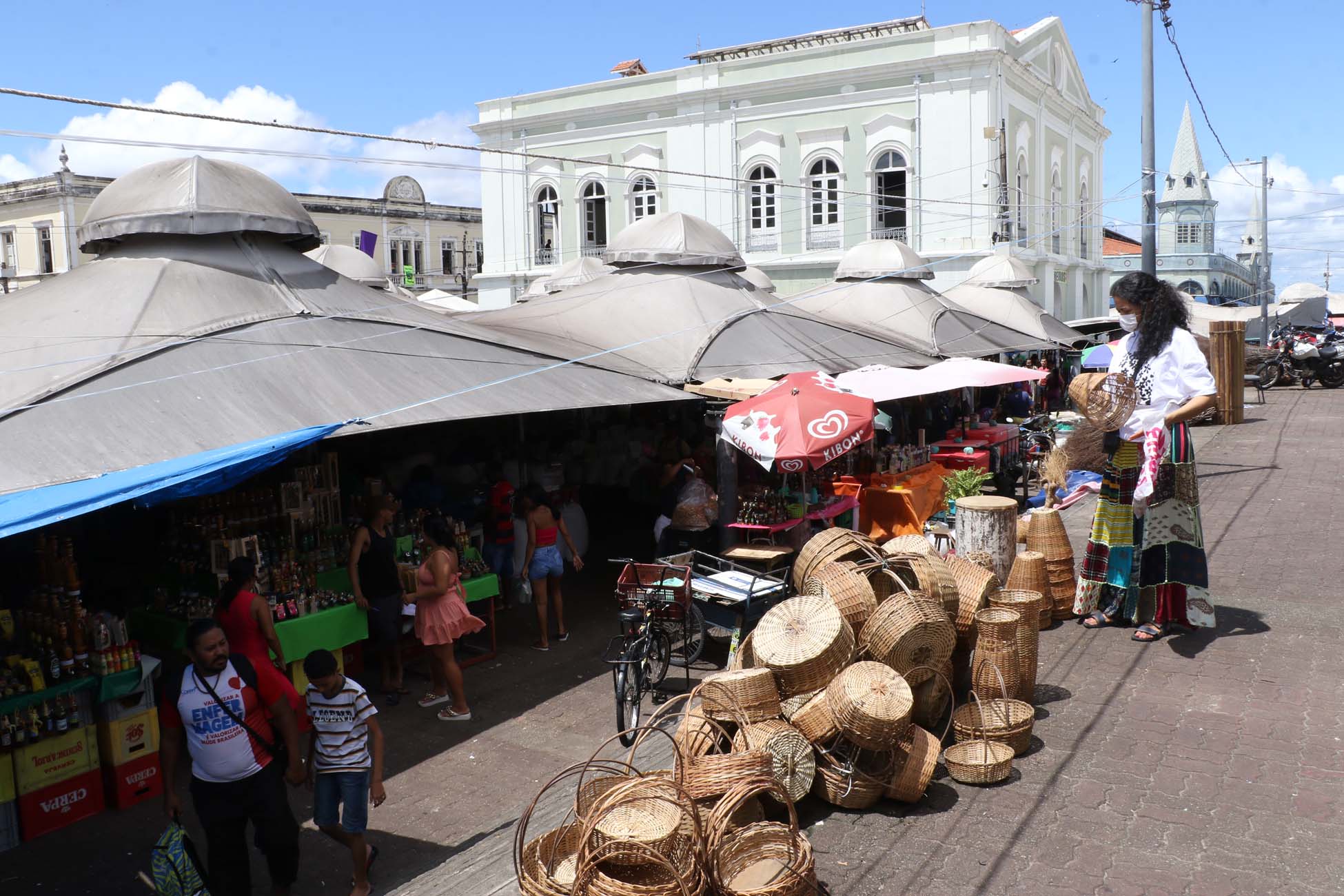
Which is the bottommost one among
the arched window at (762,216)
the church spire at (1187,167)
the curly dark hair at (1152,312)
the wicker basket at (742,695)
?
the wicker basket at (742,695)

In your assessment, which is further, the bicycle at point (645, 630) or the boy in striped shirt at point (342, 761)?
the bicycle at point (645, 630)

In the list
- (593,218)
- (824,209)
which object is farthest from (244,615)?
(593,218)

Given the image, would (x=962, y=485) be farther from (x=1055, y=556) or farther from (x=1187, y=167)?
(x=1187, y=167)

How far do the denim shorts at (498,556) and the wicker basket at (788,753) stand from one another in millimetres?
4087

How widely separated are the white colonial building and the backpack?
2229cm

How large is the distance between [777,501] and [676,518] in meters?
1.01

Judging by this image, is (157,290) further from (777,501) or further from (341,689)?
(777,501)

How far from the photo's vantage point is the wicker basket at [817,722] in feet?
17.4

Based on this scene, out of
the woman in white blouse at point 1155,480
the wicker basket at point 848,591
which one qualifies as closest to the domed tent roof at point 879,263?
the woman in white blouse at point 1155,480

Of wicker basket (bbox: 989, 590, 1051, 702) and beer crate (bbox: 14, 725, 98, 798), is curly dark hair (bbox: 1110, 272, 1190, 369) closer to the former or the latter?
wicker basket (bbox: 989, 590, 1051, 702)

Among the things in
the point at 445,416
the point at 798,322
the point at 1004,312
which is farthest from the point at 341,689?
the point at 1004,312

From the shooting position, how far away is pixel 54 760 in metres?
5.68

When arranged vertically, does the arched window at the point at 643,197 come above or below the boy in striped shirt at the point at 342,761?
above

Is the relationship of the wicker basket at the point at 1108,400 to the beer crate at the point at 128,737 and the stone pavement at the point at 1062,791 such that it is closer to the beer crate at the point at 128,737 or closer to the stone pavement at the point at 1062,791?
the stone pavement at the point at 1062,791
